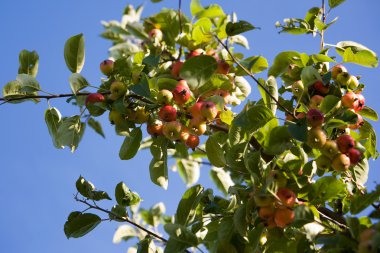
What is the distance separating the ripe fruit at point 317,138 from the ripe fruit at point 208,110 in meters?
0.54

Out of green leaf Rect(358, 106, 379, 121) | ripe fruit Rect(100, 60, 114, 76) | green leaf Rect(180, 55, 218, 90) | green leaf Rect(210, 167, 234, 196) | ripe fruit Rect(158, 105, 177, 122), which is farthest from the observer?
green leaf Rect(210, 167, 234, 196)

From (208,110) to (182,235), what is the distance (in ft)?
2.26

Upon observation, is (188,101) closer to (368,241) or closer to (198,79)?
(198,79)

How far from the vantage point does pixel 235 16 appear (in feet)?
12.7

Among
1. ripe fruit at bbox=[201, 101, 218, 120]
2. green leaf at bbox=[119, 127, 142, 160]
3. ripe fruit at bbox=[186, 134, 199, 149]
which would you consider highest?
green leaf at bbox=[119, 127, 142, 160]

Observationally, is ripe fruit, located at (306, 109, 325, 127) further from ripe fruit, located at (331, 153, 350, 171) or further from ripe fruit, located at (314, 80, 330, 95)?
ripe fruit, located at (314, 80, 330, 95)

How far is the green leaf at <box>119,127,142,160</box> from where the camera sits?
118 inches

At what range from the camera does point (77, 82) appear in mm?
2957

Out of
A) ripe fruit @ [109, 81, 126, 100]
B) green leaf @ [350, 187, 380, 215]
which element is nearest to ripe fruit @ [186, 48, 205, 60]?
ripe fruit @ [109, 81, 126, 100]

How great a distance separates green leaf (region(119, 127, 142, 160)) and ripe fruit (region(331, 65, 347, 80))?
1.25 meters

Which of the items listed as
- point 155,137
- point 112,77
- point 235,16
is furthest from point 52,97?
point 235,16

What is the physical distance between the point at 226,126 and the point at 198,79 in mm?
662

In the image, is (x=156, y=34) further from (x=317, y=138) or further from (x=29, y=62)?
(x=317, y=138)

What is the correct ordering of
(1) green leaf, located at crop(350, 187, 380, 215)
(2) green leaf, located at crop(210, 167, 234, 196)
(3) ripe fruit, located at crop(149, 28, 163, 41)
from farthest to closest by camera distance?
(2) green leaf, located at crop(210, 167, 234, 196) → (3) ripe fruit, located at crop(149, 28, 163, 41) → (1) green leaf, located at crop(350, 187, 380, 215)
